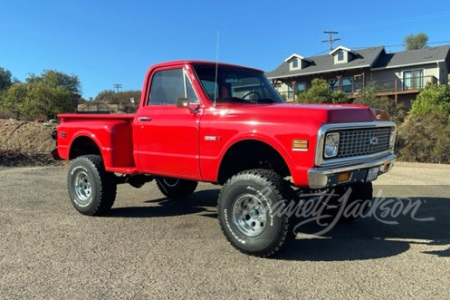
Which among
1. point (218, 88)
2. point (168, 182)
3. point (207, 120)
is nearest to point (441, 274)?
point (207, 120)

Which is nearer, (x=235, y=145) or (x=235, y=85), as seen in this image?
(x=235, y=145)

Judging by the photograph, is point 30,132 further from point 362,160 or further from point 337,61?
point 337,61

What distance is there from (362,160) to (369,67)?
3271 centimetres

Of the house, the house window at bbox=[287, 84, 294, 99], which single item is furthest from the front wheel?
the house window at bbox=[287, 84, 294, 99]

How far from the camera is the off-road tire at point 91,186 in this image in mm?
5945

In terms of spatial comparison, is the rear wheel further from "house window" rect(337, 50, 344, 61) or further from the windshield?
"house window" rect(337, 50, 344, 61)

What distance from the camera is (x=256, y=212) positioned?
4.46 m

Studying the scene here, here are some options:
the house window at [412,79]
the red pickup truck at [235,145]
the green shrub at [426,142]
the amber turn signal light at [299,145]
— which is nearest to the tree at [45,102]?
the red pickup truck at [235,145]

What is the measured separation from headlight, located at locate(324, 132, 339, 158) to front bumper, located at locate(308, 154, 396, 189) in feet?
0.45

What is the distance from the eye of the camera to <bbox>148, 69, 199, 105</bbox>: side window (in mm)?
5168

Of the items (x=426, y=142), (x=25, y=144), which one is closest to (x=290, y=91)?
(x=426, y=142)

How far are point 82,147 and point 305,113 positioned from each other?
408 cm

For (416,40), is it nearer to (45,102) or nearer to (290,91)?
(290,91)

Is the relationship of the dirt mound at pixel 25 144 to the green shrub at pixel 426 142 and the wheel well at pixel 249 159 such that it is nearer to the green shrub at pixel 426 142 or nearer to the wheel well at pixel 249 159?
the wheel well at pixel 249 159
